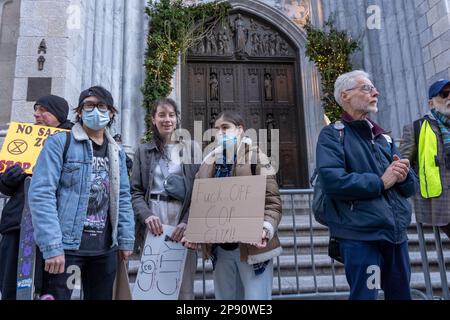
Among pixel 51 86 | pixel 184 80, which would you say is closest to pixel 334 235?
pixel 51 86

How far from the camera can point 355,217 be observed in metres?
2.27

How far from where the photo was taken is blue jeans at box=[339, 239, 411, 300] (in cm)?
224

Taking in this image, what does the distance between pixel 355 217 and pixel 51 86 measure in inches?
229

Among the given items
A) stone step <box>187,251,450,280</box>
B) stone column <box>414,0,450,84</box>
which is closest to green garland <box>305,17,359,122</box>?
stone column <box>414,0,450,84</box>

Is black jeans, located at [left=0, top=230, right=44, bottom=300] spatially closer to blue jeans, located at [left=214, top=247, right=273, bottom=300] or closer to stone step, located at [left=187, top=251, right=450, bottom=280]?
blue jeans, located at [left=214, top=247, right=273, bottom=300]

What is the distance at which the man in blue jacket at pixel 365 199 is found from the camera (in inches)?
87.7

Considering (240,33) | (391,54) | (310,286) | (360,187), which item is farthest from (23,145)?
(391,54)

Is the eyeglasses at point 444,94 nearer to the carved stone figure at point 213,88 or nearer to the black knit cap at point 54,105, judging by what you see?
the black knit cap at point 54,105

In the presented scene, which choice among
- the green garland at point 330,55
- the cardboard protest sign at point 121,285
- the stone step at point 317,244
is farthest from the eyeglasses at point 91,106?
the green garland at point 330,55

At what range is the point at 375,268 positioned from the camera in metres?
2.25

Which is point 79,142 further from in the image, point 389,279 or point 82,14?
point 82,14

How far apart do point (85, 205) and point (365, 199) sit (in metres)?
1.73

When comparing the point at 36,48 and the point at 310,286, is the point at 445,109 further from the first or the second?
the point at 36,48

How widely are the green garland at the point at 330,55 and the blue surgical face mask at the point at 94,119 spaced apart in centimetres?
660
